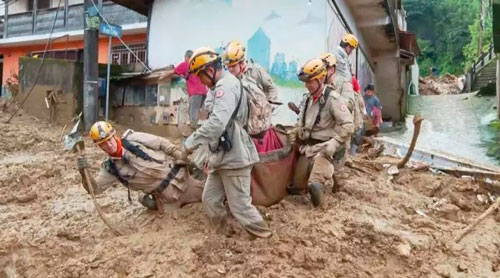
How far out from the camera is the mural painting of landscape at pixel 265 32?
9.47m

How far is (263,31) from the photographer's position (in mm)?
9938

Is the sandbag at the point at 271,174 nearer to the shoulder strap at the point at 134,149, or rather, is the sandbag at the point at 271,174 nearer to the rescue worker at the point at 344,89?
the shoulder strap at the point at 134,149

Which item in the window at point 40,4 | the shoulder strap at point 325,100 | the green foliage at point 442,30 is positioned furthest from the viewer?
the green foliage at point 442,30

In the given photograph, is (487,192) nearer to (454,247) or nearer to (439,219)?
(439,219)

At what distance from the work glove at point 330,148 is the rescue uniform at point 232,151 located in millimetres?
814

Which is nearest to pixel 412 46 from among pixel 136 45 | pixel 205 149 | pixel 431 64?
pixel 136 45

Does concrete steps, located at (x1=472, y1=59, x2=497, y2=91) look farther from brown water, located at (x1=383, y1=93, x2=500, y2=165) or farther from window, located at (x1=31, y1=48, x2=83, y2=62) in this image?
window, located at (x1=31, y1=48, x2=83, y2=62)

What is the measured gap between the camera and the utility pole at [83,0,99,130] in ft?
33.8

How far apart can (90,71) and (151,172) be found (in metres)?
6.10

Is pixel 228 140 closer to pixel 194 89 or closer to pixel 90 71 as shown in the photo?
pixel 194 89

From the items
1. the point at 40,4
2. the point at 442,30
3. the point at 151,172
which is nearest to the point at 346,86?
the point at 151,172

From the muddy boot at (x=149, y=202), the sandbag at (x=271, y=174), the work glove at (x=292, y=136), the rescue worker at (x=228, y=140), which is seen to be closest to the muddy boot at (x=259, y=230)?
the rescue worker at (x=228, y=140)

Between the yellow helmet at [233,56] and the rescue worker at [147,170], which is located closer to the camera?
the yellow helmet at [233,56]

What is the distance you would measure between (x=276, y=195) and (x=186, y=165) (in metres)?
1.02
